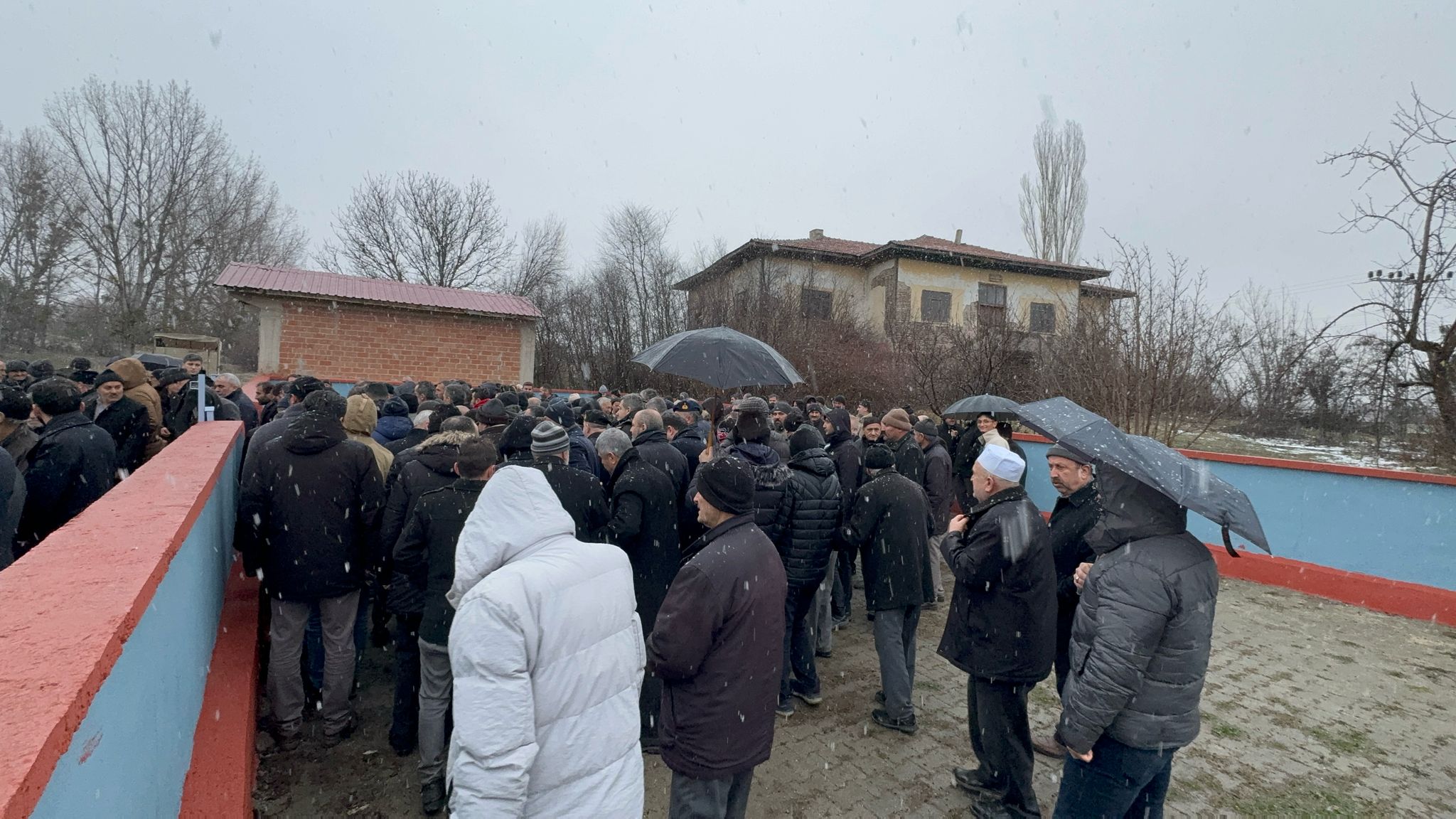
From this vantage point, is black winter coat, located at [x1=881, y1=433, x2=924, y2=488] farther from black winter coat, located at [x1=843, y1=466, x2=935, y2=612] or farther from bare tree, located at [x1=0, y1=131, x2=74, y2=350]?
bare tree, located at [x1=0, y1=131, x2=74, y2=350]

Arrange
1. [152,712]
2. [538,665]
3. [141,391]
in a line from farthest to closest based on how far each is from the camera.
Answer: [141,391]
[538,665]
[152,712]

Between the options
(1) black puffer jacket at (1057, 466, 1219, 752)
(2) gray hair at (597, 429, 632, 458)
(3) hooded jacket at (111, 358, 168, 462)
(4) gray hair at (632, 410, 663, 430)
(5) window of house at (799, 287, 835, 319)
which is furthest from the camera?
(5) window of house at (799, 287, 835, 319)

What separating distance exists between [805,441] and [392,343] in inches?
520

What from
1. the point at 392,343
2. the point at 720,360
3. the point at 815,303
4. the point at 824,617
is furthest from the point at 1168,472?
the point at 815,303

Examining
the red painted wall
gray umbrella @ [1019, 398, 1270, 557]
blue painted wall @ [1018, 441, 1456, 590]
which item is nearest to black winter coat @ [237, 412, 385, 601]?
gray umbrella @ [1019, 398, 1270, 557]

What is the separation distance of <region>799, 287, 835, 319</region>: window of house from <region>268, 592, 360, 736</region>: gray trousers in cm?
1729

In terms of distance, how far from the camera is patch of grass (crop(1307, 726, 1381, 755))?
14.4 feet

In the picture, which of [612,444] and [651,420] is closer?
[612,444]

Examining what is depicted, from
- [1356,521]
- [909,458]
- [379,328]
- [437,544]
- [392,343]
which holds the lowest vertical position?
[1356,521]

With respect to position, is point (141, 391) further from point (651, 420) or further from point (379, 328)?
point (379, 328)

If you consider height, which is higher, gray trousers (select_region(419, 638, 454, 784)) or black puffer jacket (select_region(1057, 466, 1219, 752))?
black puffer jacket (select_region(1057, 466, 1219, 752))

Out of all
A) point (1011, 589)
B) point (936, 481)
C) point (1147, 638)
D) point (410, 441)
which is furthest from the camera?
point (936, 481)

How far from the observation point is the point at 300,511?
3.80 m

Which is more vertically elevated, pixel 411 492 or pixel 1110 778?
pixel 411 492
